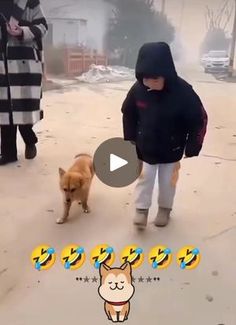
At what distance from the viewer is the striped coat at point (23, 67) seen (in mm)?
1055

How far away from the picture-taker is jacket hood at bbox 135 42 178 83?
664 mm

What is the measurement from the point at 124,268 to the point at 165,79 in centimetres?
32

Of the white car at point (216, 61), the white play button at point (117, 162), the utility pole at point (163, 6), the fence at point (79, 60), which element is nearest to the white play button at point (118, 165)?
the white play button at point (117, 162)

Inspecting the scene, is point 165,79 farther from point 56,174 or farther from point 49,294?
point 56,174

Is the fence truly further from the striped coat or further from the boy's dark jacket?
the boy's dark jacket

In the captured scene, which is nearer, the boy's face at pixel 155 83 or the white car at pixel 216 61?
the boy's face at pixel 155 83

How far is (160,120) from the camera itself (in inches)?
28.5

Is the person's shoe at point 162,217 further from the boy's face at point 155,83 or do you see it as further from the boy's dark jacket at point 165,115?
the boy's face at point 155,83

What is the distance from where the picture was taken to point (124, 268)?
51cm

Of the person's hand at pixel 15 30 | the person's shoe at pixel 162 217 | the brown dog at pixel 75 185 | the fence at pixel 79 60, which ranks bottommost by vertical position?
the person's shoe at pixel 162 217

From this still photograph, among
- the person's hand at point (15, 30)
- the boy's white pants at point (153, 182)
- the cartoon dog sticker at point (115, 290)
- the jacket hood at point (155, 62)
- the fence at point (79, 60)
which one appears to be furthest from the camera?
the fence at point (79, 60)

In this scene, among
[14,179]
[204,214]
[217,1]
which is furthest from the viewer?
[217,1]

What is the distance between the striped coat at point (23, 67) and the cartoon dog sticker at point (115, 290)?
0.70 metres

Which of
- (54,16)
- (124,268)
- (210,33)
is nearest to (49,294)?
(124,268)
